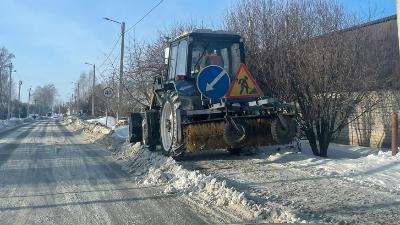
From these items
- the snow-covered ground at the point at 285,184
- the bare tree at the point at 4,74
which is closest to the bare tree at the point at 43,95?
the bare tree at the point at 4,74

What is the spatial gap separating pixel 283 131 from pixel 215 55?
9.26ft

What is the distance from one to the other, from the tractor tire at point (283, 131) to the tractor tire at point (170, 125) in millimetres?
1942

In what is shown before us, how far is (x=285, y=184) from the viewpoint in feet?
24.6

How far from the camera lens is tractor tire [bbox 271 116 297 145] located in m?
9.53

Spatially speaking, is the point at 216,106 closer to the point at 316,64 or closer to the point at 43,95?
the point at 316,64

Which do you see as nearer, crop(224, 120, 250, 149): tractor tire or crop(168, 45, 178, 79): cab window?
crop(224, 120, 250, 149): tractor tire

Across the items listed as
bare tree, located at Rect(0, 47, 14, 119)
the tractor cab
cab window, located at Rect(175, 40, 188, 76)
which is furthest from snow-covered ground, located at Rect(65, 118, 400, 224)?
bare tree, located at Rect(0, 47, 14, 119)

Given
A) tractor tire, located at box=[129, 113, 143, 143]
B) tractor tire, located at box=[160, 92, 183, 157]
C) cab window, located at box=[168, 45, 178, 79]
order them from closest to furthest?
tractor tire, located at box=[160, 92, 183, 157] → cab window, located at box=[168, 45, 178, 79] → tractor tire, located at box=[129, 113, 143, 143]

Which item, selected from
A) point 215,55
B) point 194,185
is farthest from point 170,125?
point 194,185

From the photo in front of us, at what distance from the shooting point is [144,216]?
6234 millimetres

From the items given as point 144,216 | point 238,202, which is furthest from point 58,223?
point 238,202

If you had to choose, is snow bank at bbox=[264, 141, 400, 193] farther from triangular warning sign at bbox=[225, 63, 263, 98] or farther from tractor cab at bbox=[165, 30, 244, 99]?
tractor cab at bbox=[165, 30, 244, 99]

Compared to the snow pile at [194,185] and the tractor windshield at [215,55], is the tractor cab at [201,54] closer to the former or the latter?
the tractor windshield at [215,55]

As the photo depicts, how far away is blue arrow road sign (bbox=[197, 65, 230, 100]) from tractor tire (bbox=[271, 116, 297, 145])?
1.21m
